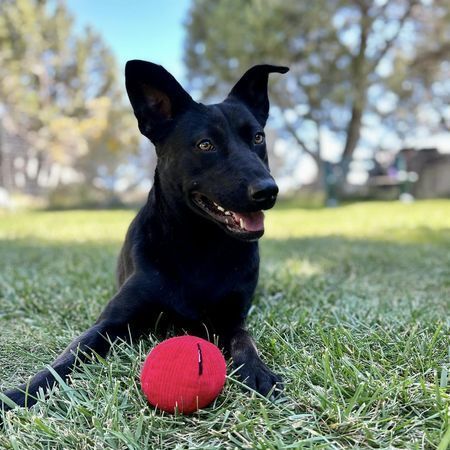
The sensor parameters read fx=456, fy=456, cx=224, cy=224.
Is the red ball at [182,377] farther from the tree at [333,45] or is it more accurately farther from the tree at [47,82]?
the tree at [47,82]

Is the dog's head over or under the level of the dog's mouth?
over

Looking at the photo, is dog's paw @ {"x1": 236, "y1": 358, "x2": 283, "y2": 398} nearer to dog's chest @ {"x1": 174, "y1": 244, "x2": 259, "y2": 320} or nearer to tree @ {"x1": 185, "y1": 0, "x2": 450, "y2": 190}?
dog's chest @ {"x1": 174, "y1": 244, "x2": 259, "y2": 320}

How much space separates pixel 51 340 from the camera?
75.3 inches

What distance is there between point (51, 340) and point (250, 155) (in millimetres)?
1129

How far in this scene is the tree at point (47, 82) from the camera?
20.6 meters

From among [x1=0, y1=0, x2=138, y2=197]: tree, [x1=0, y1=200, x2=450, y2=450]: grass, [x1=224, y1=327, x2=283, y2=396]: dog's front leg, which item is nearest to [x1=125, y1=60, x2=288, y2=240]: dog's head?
[x1=224, y1=327, x2=283, y2=396]: dog's front leg

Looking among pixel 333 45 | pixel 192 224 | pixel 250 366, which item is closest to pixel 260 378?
pixel 250 366

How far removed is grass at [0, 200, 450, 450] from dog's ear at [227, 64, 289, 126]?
1024 millimetres

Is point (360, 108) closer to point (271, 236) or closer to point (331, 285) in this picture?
point (271, 236)

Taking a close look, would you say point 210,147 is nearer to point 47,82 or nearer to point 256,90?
point 256,90

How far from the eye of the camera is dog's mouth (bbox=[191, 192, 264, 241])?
172 cm

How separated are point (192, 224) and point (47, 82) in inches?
938

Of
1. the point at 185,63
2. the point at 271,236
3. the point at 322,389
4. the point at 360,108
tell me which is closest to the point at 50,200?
the point at 185,63

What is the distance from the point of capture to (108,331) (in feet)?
5.67
